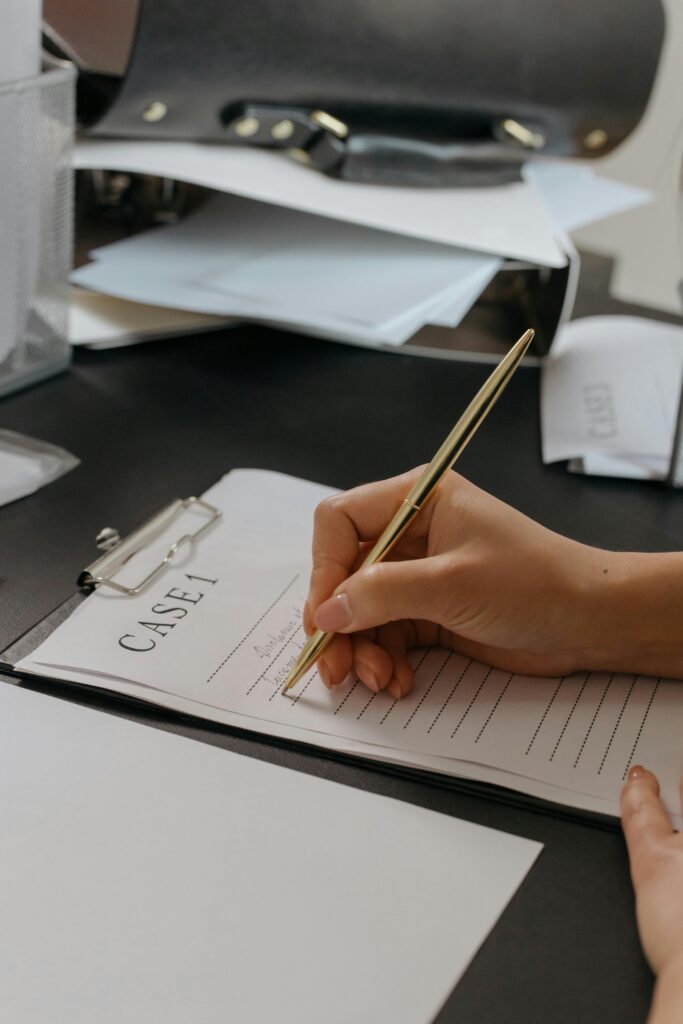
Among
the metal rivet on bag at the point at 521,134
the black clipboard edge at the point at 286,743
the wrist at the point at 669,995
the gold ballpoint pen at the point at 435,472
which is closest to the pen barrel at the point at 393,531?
the gold ballpoint pen at the point at 435,472

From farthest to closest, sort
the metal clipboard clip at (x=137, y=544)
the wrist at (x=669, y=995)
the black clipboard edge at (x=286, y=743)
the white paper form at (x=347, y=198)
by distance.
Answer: the white paper form at (x=347, y=198)
the metal clipboard clip at (x=137, y=544)
the black clipboard edge at (x=286, y=743)
the wrist at (x=669, y=995)

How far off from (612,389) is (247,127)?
404 millimetres

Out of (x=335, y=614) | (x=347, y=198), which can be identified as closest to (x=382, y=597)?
(x=335, y=614)

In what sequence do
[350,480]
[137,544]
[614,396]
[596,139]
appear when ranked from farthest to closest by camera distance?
[596,139] < [614,396] < [350,480] < [137,544]

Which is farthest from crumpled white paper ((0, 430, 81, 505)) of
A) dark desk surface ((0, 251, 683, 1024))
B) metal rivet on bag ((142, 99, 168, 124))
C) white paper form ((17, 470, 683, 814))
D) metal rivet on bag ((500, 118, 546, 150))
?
metal rivet on bag ((500, 118, 546, 150))

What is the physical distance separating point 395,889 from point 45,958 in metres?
0.14

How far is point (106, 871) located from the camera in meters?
0.44

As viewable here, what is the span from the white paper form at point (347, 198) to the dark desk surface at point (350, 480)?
0.37 feet

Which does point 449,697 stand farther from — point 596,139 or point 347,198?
point 596,139

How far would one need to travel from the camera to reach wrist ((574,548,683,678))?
22.3 inches

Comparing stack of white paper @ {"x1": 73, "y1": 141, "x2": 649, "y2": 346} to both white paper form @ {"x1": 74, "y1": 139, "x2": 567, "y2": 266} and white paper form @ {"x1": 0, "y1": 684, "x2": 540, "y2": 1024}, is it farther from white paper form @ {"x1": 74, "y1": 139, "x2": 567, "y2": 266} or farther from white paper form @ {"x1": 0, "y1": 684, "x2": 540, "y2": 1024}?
white paper form @ {"x1": 0, "y1": 684, "x2": 540, "y2": 1024}

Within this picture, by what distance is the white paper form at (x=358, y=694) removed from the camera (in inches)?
20.0

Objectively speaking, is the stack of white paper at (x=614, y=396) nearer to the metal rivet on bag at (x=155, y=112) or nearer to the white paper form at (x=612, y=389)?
the white paper form at (x=612, y=389)

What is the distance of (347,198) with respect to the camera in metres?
0.99
